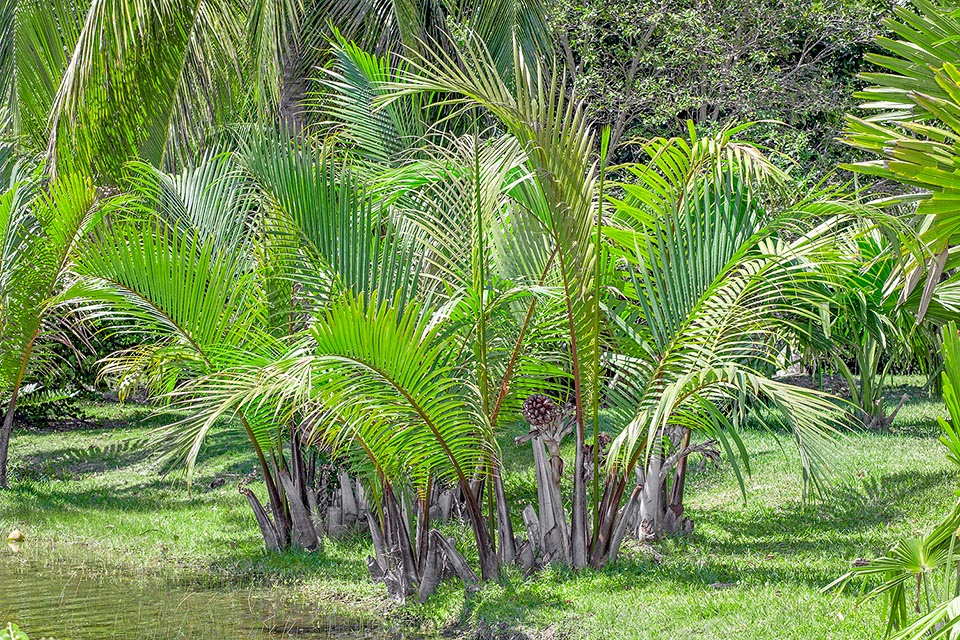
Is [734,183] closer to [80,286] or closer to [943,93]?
[943,93]

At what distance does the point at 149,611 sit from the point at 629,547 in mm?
2911

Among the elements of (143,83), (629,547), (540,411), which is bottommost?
(629,547)

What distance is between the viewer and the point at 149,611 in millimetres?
5773

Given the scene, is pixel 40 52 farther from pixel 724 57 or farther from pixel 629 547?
pixel 724 57

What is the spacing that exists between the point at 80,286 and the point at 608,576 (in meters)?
3.42

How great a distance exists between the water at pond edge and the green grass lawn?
0.67 ft

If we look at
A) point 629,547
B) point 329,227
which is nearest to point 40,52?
point 329,227

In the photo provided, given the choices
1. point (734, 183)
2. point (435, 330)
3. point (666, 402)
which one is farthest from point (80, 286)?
point (734, 183)

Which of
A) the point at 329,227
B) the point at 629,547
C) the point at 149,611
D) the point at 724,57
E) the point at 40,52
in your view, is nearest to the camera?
the point at 329,227

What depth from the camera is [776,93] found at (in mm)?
12219

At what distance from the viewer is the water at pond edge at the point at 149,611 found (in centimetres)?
535

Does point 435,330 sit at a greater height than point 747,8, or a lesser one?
lesser

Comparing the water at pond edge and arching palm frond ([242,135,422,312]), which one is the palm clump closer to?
arching palm frond ([242,135,422,312])

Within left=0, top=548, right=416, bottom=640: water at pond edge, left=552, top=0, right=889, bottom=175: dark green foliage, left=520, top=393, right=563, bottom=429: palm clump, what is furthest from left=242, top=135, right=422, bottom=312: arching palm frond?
left=552, top=0, right=889, bottom=175: dark green foliage
